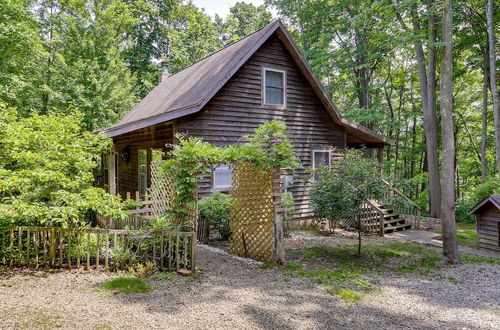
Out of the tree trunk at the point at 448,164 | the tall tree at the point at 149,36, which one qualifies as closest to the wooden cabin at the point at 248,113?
the tree trunk at the point at 448,164

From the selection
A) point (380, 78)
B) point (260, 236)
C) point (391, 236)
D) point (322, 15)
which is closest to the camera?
point (260, 236)

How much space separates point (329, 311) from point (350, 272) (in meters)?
2.63

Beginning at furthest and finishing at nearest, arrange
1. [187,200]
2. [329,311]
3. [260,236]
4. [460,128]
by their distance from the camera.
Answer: [460,128]
[260,236]
[187,200]
[329,311]

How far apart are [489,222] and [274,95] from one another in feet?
27.5

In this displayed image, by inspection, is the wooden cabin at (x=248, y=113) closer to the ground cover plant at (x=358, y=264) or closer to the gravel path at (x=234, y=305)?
the ground cover plant at (x=358, y=264)

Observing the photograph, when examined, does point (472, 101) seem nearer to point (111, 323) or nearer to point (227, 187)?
point (227, 187)

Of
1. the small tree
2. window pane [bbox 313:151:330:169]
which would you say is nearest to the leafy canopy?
the small tree

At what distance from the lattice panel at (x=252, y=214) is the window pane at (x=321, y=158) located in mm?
6460

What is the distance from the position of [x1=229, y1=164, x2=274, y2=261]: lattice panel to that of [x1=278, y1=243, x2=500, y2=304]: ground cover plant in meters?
0.69

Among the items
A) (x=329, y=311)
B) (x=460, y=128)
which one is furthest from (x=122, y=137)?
(x=460, y=128)

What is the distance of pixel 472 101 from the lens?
2255 centimetres

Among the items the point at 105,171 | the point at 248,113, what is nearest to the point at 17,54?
the point at 105,171

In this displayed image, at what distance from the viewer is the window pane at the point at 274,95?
12293 mm

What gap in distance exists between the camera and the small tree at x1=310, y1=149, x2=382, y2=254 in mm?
7949
